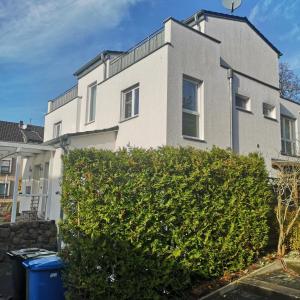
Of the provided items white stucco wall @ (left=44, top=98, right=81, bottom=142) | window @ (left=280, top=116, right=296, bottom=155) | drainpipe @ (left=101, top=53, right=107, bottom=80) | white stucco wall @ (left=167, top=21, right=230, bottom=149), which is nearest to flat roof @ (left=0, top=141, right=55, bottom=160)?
white stucco wall @ (left=44, top=98, right=81, bottom=142)

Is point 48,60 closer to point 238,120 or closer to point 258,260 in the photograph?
point 238,120

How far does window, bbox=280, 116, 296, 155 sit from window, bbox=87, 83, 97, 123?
10.2 metres

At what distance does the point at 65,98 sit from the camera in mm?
20328

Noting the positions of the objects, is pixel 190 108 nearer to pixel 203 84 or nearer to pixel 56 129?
pixel 203 84

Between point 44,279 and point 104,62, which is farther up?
point 104,62

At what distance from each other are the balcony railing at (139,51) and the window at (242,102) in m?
4.74

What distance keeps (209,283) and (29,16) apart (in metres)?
8.85

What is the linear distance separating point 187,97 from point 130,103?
2601mm

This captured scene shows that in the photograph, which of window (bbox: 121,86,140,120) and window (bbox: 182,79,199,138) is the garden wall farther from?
window (bbox: 182,79,199,138)

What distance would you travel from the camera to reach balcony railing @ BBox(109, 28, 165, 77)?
12.2 metres

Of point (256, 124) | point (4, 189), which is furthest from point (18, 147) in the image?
point (4, 189)

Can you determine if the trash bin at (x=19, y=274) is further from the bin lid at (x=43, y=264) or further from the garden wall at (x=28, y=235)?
the garden wall at (x=28, y=235)

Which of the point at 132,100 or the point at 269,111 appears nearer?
the point at 132,100

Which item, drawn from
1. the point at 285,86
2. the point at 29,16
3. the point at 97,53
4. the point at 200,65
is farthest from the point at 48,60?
the point at 285,86
